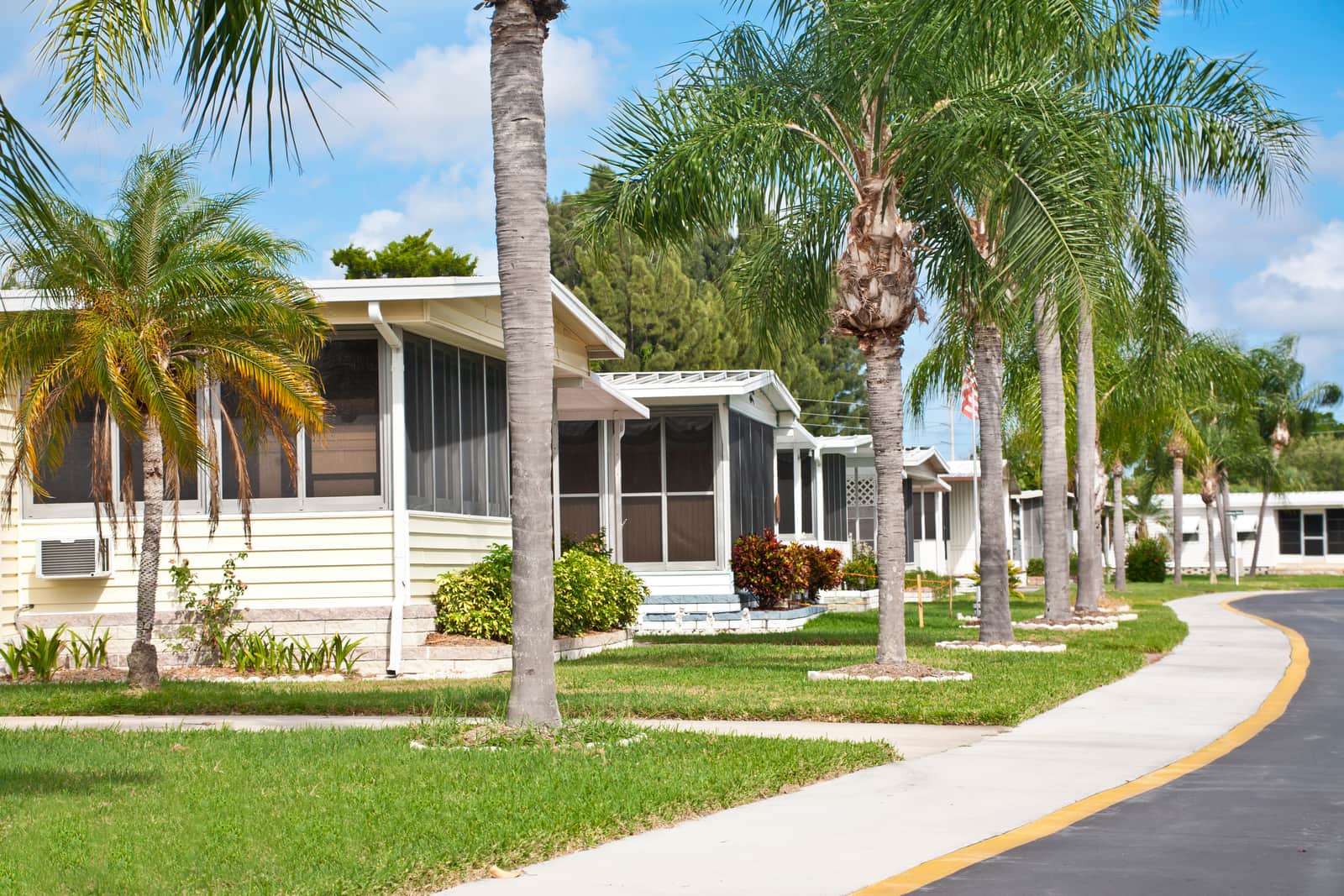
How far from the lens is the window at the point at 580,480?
24.6m

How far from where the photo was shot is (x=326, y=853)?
20.2ft

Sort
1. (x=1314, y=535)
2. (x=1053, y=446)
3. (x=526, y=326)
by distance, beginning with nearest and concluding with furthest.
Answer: (x=526, y=326) < (x=1053, y=446) < (x=1314, y=535)

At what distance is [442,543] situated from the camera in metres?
16.3

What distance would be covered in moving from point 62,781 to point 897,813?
15.4 ft

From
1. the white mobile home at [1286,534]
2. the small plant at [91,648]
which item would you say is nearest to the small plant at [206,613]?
the small plant at [91,648]

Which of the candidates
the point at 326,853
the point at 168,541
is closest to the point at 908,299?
the point at 168,541

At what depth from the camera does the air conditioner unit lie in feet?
50.5

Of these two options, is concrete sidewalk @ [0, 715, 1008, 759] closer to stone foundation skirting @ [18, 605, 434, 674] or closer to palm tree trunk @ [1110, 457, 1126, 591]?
stone foundation skirting @ [18, 605, 434, 674]

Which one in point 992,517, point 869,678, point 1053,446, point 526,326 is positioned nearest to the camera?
point 526,326

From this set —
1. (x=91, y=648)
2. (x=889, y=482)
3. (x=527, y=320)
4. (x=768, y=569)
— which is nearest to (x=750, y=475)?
(x=768, y=569)

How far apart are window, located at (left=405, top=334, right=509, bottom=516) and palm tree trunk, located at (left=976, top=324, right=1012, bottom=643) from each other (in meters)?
6.07

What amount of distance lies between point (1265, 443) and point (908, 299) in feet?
164

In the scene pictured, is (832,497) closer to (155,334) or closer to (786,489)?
(786,489)

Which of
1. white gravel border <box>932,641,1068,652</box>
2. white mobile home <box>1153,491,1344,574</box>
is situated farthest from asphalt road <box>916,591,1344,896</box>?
white mobile home <box>1153,491,1344,574</box>
